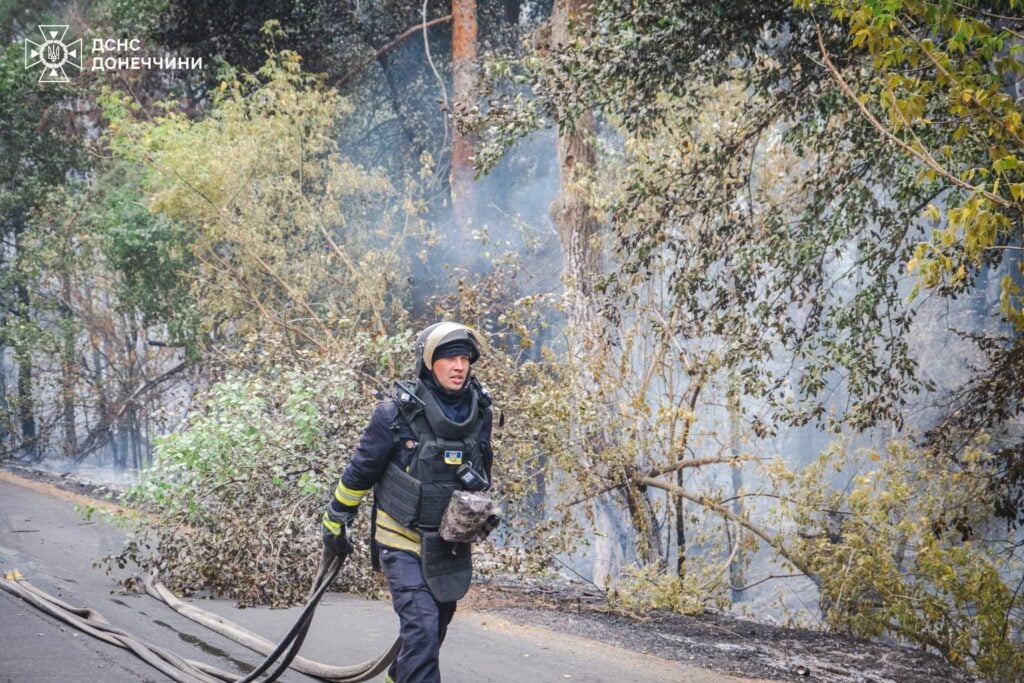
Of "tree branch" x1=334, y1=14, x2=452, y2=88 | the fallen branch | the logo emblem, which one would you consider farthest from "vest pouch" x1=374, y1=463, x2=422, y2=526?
the logo emblem

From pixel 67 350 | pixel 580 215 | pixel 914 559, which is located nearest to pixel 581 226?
pixel 580 215

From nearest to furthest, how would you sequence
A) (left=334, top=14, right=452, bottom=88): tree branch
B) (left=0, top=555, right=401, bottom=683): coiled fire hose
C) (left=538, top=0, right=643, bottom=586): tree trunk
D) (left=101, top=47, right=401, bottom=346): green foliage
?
(left=0, top=555, right=401, bottom=683): coiled fire hose
(left=538, top=0, right=643, bottom=586): tree trunk
(left=101, top=47, right=401, bottom=346): green foliage
(left=334, top=14, right=452, bottom=88): tree branch

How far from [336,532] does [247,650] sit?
217 cm

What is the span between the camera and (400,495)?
479cm

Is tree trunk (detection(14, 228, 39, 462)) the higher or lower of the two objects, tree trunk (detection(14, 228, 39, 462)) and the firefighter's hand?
the higher

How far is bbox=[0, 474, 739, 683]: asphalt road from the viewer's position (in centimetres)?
598

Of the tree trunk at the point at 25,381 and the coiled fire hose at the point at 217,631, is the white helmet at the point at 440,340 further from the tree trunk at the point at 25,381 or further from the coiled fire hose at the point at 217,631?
the tree trunk at the point at 25,381

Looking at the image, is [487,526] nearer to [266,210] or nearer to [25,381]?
[266,210]

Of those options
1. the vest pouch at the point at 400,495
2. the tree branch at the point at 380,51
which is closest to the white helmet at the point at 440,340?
the vest pouch at the point at 400,495

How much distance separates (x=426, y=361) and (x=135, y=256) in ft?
51.3

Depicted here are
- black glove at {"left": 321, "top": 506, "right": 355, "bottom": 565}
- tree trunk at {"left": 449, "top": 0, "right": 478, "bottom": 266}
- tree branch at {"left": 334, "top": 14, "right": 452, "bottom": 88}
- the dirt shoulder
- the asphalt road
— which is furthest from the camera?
tree branch at {"left": 334, "top": 14, "right": 452, "bottom": 88}

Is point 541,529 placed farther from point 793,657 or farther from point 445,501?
point 445,501

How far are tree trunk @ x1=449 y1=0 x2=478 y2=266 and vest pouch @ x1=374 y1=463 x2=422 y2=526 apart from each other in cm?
1387

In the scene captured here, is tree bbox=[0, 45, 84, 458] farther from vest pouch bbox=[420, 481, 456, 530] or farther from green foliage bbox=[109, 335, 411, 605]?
vest pouch bbox=[420, 481, 456, 530]
